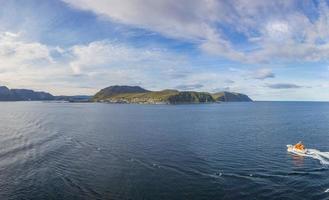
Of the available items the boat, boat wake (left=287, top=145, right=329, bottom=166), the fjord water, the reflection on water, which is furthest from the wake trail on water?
the reflection on water

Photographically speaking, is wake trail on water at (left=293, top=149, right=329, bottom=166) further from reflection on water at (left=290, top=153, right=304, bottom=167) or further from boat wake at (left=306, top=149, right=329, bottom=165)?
reflection on water at (left=290, top=153, right=304, bottom=167)

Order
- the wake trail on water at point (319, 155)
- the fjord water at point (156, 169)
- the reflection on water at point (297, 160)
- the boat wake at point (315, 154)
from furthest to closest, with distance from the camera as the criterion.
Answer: the boat wake at point (315, 154)
the wake trail on water at point (319, 155)
the reflection on water at point (297, 160)
the fjord water at point (156, 169)

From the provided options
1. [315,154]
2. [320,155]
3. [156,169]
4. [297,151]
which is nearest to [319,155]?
[320,155]

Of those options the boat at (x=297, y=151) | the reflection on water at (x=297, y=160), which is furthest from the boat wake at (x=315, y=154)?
the reflection on water at (x=297, y=160)

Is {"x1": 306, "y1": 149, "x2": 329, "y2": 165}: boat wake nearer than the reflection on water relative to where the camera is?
No

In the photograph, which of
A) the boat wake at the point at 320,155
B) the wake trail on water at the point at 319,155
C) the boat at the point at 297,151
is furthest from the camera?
the boat at the point at 297,151

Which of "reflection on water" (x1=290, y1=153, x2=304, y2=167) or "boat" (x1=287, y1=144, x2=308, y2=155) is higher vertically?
"boat" (x1=287, y1=144, x2=308, y2=155)

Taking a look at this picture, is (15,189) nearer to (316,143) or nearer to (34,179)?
(34,179)

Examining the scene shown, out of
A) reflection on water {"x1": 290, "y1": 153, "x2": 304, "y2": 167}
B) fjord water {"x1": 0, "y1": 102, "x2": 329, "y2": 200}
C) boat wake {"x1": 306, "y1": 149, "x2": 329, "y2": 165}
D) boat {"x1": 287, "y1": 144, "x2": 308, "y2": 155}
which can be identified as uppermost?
boat {"x1": 287, "y1": 144, "x2": 308, "y2": 155}

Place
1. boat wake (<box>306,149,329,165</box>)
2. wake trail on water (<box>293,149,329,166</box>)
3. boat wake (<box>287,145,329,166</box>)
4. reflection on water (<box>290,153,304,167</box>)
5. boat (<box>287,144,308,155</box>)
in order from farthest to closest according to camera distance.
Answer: boat (<box>287,144,308,155</box>) → boat wake (<box>287,145,329,166</box>) → wake trail on water (<box>293,149,329,166</box>) → boat wake (<box>306,149,329,165</box>) → reflection on water (<box>290,153,304,167</box>)

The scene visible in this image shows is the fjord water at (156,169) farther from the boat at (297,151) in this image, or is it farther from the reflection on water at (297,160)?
the boat at (297,151)

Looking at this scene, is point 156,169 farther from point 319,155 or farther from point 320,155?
point 320,155

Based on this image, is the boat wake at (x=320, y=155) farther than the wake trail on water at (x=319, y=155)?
No

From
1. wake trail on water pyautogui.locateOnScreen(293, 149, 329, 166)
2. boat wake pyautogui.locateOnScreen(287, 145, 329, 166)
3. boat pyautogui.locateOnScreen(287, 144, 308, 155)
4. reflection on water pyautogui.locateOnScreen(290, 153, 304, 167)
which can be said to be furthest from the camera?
boat pyautogui.locateOnScreen(287, 144, 308, 155)
